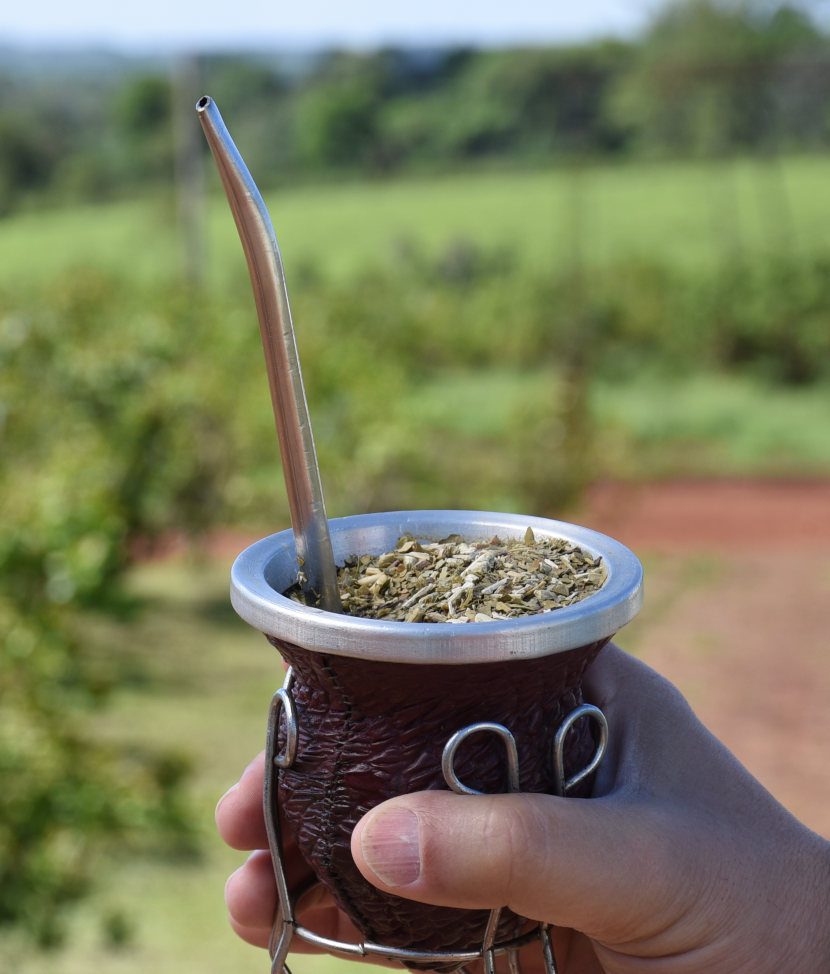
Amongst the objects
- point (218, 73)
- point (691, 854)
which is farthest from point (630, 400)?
point (691, 854)

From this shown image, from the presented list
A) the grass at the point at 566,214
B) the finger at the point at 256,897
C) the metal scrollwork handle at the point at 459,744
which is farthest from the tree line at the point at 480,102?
the metal scrollwork handle at the point at 459,744

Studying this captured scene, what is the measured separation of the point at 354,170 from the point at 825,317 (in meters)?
2.99

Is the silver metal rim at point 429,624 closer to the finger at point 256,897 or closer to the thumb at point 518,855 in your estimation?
the thumb at point 518,855

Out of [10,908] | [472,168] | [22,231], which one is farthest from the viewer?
[472,168]

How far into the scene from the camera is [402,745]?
683mm

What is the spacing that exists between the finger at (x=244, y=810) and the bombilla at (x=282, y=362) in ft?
0.68

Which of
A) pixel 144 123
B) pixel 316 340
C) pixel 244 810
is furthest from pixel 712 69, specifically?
pixel 244 810

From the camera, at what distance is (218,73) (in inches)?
237

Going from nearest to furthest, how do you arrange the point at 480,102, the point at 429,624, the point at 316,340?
the point at 429,624 → the point at 316,340 → the point at 480,102

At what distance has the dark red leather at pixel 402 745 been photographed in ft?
2.17

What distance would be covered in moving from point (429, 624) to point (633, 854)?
21cm

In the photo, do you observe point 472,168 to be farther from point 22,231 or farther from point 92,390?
point 92,390

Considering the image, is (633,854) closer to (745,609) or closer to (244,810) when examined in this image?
(244,810)

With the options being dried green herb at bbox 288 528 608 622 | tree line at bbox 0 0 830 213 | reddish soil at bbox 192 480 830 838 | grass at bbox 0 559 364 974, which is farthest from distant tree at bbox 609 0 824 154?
dried green herb at bbox 288 528 608 622
